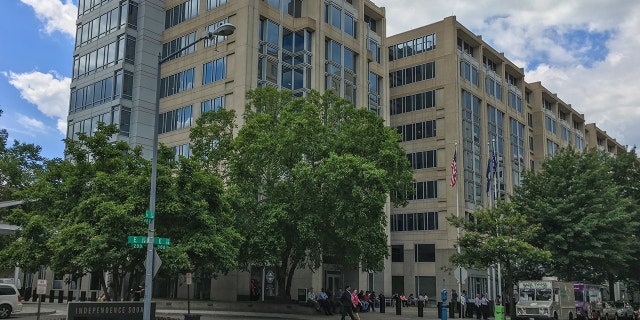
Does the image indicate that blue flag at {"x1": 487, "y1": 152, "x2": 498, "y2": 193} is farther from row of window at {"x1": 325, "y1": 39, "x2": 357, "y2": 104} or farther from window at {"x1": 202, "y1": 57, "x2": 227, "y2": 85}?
window at {"x1": 202, "y1": 57, "x2": 227, "y2": 85}

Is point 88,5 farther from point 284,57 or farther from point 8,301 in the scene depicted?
point 8,301

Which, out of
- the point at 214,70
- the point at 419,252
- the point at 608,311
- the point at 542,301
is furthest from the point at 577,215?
the point at 214,70

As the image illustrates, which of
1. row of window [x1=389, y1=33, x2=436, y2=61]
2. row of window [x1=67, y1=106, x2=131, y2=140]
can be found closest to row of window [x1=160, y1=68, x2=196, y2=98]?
row of window [x1=67, y1=106, x2=131, y2=140]

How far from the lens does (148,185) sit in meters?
24.0

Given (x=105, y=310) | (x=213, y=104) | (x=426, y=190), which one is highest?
(x=213, y=104)

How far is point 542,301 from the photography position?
3550cm

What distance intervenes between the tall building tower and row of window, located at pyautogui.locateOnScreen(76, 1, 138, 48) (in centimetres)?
10

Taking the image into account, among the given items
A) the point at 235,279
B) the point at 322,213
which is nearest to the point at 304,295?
the point at 235,279

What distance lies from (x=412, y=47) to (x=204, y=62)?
28466 mm

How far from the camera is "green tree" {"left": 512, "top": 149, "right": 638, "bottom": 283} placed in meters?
40.9

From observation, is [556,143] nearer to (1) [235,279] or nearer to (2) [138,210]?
(1) [235,279]

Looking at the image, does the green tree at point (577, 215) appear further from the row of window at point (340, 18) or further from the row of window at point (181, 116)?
the row of window at point (181, 116)

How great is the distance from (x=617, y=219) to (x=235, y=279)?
2699cm

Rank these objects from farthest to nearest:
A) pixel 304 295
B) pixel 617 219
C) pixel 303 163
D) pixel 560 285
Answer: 1. pixel 304 295
2. pixel 617 219
3. pixel 560 285
4. pixel 303 163
